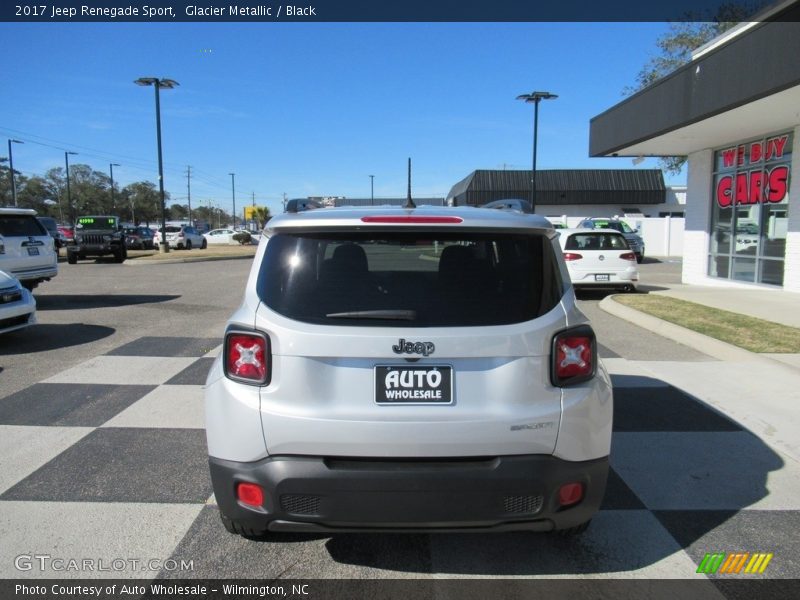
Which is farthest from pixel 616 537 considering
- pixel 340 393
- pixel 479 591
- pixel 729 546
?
pixel 340 393

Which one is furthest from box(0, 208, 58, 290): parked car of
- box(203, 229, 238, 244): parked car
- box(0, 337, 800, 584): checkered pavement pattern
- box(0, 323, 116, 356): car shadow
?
box(203, 229, 238, 244): parked car

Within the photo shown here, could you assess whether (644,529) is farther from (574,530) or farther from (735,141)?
(735,141)

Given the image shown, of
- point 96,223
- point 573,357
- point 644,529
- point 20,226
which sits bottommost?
point 644,529

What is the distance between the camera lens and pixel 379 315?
264 centimetres

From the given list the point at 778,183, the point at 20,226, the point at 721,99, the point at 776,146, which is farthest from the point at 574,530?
the point at 776,146

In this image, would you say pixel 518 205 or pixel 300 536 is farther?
pixel 518 205

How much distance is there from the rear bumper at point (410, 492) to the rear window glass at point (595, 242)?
11.8m

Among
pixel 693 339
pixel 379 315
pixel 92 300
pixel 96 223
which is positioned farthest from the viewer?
pixel 96 223

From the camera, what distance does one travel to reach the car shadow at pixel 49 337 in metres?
7.93

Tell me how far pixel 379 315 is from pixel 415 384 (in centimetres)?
34

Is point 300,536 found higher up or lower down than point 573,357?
lower down

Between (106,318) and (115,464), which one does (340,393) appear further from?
(106,318)

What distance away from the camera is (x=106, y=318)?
1051 cm

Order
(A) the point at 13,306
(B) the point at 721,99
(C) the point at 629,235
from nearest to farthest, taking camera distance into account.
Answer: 1. (A) the point at 13,306
2. (B) the point at 721,99
3. (C) the point at 629,235
